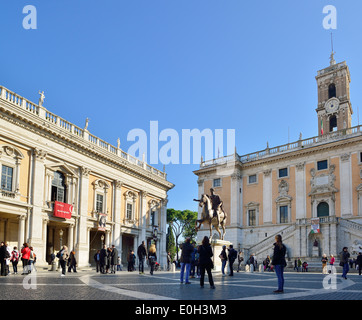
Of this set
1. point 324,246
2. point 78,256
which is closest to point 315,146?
point 324,246

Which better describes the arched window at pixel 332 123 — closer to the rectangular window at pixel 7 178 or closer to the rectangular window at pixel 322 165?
the rectangular window at pixel 322 165

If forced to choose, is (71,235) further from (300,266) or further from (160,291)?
(160,291)

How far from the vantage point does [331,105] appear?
49875mm

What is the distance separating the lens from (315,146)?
42.9 metres

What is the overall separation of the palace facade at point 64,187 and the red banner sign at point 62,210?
8 centimetres

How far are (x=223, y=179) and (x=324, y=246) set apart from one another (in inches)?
656

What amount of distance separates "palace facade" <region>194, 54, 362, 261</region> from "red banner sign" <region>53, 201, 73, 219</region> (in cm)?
2126

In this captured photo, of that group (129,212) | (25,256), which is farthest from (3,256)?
(129,212)

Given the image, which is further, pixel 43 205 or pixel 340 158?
pixel 340 158

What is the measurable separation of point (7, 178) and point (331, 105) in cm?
4071

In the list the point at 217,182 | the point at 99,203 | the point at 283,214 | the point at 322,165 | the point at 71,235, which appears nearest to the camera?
the point at 71,235

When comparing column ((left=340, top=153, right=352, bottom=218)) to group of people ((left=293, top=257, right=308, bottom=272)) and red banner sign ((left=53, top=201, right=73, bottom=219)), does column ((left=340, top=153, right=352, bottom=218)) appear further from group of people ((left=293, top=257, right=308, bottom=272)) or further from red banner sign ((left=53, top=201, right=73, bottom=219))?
red banner sign ((left=53, top=201, right=73, bottom=219))

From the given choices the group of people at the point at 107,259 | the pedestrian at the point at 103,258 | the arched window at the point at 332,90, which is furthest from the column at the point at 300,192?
the pedestrian at the point at 103,258
